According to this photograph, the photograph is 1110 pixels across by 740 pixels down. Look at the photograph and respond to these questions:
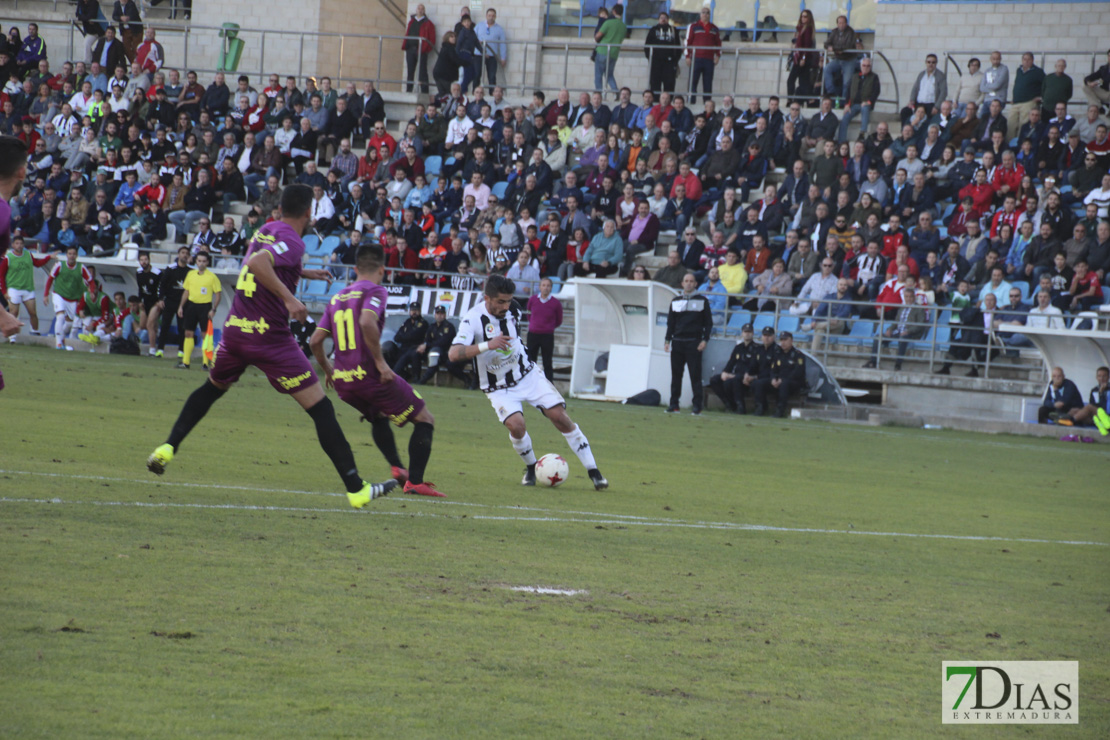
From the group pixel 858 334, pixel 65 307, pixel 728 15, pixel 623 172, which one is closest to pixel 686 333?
pixel 858 334

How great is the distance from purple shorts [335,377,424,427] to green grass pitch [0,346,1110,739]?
646 mm

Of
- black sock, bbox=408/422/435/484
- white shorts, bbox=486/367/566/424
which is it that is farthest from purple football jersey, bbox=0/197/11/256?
white shorts, bbox=486/367/566/424

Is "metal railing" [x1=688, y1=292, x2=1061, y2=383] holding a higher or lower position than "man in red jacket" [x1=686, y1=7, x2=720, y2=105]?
lower

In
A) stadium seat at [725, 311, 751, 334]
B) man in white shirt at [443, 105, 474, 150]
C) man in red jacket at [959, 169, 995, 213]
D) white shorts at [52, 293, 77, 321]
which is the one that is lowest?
white shorts at [52, 293, 77, 321]

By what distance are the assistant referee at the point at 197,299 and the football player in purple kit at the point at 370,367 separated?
45.0 ft

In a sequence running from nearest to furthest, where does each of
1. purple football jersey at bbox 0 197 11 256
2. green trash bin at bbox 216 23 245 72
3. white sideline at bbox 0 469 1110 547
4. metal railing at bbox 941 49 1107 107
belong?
1. purple football jersey at bbox 0 197 11 256
2. white sideline at bbox 0 469 1110 547
3. metal railing at bbox 941 49 1107 107
4. green trash bin at bbox 216 23 245 72

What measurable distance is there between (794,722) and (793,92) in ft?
87.9

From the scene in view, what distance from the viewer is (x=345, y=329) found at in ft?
28.8

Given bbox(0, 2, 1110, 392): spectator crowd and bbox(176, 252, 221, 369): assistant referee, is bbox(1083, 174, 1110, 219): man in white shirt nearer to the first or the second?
bbox(0, 2, 1110, 392): spectator crowd

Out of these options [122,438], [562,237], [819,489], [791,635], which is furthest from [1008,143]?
[791,635]

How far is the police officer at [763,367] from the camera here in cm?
2131

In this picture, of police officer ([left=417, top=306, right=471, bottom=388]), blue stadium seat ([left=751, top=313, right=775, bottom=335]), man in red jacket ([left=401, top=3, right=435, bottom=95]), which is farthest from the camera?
man in red jacket ([left=401, top=3, right=435, bottom=95])

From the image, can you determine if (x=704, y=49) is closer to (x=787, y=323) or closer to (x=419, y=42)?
(x=419, y=42)

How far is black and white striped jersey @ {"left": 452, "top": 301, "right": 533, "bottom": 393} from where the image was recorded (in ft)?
33.5
